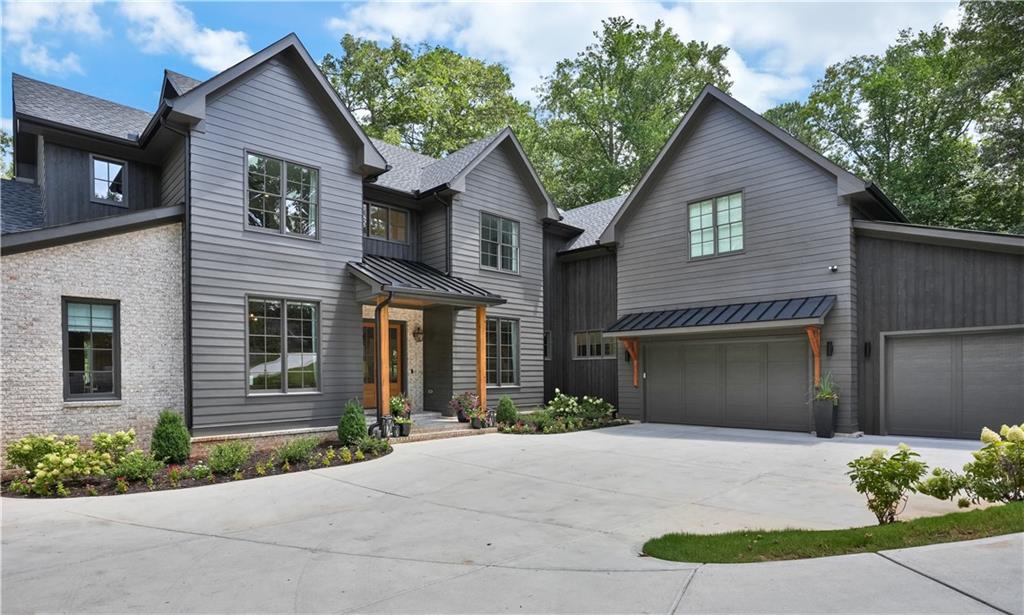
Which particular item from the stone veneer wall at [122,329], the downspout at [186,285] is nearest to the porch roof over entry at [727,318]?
the downspout at [186,285]

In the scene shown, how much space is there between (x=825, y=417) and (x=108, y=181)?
1514 centimetres

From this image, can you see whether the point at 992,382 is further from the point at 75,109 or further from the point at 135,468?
the point at 75,109

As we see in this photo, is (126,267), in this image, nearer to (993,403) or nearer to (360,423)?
(360,423)

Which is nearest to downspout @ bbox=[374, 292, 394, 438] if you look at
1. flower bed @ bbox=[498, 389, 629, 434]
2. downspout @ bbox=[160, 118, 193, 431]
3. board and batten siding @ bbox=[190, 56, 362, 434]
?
board and batten siding @ bbox=[190, 56, 362, 434]

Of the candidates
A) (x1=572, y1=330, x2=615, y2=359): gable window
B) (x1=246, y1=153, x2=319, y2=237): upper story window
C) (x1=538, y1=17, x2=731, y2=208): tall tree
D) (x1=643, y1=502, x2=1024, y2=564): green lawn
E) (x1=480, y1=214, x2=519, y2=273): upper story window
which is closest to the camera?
(x1=643, y1=502, x2=1024, y2=564): green lawn

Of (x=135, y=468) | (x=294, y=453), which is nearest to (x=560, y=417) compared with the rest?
(x=294, y=453)

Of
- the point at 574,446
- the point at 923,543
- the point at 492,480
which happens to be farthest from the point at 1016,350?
the point at 492,480

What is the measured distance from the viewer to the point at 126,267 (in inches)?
360

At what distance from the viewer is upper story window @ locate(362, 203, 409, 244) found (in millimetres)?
13828

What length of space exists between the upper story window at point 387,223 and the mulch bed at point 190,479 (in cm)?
608

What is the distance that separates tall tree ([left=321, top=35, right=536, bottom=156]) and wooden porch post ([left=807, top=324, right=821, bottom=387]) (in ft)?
69.3

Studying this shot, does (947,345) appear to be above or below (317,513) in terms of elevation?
above

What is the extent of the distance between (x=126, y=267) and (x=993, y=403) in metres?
15.5

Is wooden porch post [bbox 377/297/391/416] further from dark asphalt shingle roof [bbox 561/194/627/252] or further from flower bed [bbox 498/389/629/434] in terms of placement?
dark asphalt shingle roof [bbox 561/194/627/252]
